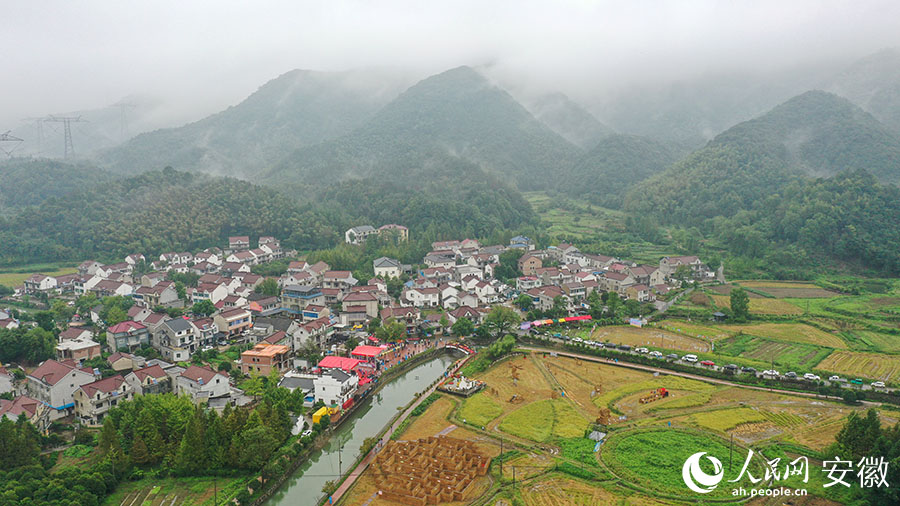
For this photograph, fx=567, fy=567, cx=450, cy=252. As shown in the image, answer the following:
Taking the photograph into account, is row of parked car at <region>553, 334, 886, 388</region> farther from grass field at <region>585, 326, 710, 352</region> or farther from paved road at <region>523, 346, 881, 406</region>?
grass field at <region>585, 326, 710, 352</region>

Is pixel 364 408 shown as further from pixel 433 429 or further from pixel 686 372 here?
pixel 686 372

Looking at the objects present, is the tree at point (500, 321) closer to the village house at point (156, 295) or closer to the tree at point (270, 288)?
the tree at point (270, 288)

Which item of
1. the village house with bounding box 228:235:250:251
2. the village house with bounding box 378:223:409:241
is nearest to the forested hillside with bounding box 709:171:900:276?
the village house with bounding box 378:223:409:241

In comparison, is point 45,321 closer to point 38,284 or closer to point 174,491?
point 38,284

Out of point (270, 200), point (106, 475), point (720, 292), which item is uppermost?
point (270, 200)

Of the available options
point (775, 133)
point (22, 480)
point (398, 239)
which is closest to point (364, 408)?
point (22, 480)

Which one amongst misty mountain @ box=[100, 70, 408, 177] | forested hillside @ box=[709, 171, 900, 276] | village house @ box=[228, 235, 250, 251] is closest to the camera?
forested hillside @ box=[709, 171, 900, 276]

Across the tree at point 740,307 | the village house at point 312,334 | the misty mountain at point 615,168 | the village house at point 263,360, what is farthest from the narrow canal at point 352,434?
the misty mountain at point 615,168
